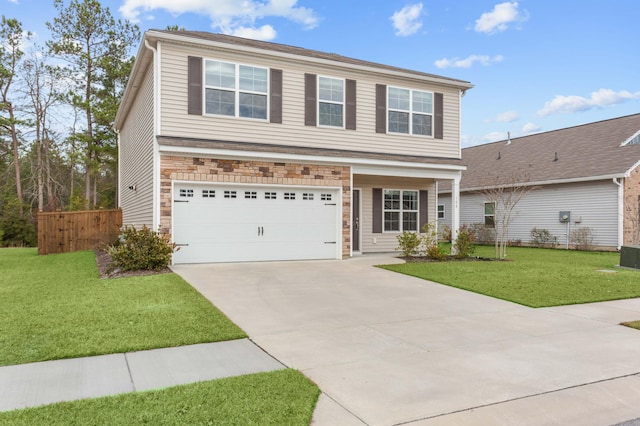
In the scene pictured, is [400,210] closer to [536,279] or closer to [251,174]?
[251,174]

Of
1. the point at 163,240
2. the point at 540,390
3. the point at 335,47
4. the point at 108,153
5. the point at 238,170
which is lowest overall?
the point at 540,390

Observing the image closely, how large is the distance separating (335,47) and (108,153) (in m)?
14.7

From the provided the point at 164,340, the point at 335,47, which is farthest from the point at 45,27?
the point at 164,340

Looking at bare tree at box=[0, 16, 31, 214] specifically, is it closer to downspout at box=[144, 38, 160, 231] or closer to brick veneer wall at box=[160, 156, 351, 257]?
downspout at box=[144, 38, 160, 231]

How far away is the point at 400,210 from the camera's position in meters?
15.8

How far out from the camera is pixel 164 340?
4953 millimetres

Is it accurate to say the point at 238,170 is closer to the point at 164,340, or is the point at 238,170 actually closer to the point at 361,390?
the point at 164,340

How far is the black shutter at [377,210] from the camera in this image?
50.2 ft

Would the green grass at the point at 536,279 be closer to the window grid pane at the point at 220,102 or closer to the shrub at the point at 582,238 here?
the shrub at the point at 582,238

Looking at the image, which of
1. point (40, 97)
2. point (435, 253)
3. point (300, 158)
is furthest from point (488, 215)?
point (40, 97)

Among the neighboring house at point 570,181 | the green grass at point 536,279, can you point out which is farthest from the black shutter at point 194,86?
the neighboring house at point 570,181

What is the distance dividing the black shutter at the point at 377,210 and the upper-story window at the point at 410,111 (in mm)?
2426

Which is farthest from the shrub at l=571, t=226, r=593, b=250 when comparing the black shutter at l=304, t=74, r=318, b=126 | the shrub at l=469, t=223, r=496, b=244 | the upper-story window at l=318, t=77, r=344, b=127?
the black shutter at l=304, t=74, r=318, b=126

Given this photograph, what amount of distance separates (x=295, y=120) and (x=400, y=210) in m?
5.55
